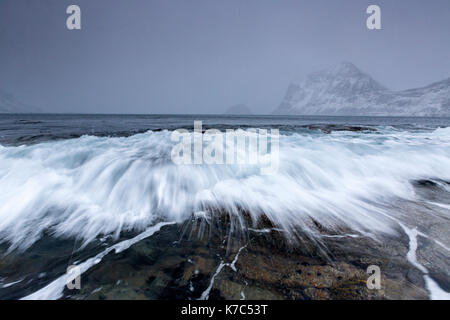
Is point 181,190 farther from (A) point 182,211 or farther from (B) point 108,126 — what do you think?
(B) point 108,126

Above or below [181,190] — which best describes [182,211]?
below

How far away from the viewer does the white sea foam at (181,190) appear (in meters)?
3.17

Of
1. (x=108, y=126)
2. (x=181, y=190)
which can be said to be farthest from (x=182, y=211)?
(x=108, y=126)

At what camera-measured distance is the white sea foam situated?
3.17 metres

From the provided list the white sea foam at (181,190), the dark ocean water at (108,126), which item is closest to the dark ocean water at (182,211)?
the white sea foam at (181,190)

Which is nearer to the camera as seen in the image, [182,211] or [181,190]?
[182,211]

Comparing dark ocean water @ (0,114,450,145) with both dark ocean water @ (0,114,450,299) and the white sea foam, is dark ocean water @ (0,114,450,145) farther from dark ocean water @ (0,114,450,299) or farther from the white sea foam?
dark ocean water @ (0,114,450,299)

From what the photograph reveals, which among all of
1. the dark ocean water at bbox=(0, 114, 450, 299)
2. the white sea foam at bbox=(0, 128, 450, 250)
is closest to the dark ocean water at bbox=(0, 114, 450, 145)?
the white sea foam at bbox=(0, 128, 450, 250)

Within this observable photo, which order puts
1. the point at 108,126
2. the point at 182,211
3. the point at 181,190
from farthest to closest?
1. the point at 108,126
2. the point at 181,190
3. the point at 182,211

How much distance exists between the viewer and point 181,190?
4.14 meters

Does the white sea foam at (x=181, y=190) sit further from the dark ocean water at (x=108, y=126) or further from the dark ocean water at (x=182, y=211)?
the dark ocean water at (x=108, y=126)
